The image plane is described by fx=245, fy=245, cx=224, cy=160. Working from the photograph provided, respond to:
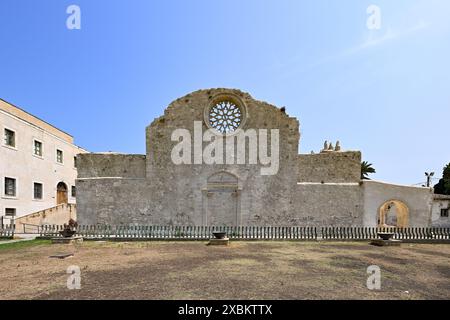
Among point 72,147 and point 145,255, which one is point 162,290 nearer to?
point 145,255

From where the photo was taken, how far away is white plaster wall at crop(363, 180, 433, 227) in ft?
59.4

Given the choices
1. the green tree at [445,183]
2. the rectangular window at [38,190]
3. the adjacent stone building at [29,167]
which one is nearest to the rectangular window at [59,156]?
the adjacent stone building at [29,167]

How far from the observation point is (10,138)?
69.2 ft

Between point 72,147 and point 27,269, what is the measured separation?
27248 millimetres

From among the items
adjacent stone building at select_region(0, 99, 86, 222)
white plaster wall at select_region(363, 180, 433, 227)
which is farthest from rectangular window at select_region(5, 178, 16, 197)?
white plaster wall at select_region(363, 180, 433, 227)

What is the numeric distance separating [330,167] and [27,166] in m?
26.9

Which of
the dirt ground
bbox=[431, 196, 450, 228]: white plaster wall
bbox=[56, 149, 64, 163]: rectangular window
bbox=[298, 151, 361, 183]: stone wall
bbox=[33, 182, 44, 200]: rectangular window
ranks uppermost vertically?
bbox=[56, 149, 64, 163]: rectangular window

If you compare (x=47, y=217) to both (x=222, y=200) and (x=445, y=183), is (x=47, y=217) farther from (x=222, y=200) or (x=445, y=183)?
(x=445, y=183)

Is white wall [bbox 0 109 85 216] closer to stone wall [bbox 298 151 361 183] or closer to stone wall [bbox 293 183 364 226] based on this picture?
stone wall [bbox 293 183 364 226]

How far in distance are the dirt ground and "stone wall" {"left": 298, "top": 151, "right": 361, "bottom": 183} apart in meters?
8.03

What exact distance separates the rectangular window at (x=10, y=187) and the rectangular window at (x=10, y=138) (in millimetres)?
2954

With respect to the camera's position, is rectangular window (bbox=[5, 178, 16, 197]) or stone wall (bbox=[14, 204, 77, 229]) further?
rectangular window (bbox=[5, 178, 16, 197])

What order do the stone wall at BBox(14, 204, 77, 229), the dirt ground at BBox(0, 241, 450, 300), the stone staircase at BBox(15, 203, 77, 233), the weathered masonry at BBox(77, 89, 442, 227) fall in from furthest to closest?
the stone wall at BBox(14, 204, 77, 229)
the stone staircase at BBox(15, 203, 77, 233)
the weathered masonry at BBox(77, 89, 442, 227)
the dirt ground at BBox(0, 241, 450, 300)
